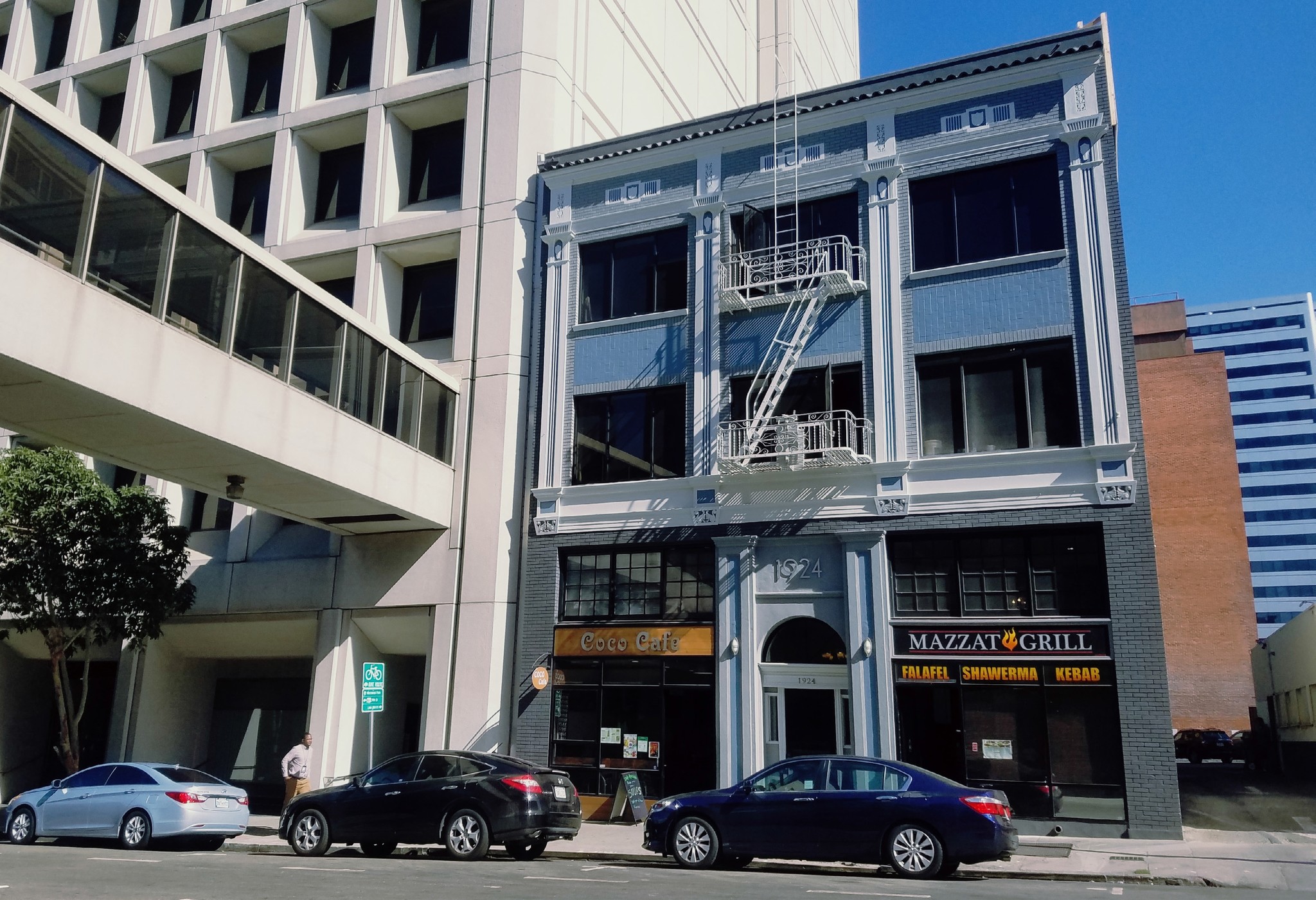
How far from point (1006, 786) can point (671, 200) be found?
13.1 m

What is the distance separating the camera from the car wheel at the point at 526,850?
15.2m

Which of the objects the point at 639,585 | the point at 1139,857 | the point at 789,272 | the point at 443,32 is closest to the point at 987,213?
the point at 789,272

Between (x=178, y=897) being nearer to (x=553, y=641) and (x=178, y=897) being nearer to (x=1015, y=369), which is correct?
(x=553, y=641)

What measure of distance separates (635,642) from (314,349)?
8.03 metres

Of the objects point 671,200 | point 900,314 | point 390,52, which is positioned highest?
point 390,52

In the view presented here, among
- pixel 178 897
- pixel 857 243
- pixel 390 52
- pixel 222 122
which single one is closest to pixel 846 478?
pixel 857 243

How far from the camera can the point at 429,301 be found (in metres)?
25.6

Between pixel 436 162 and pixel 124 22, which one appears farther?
pixel 124 22

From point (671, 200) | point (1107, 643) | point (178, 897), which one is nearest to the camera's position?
point (178, 897)

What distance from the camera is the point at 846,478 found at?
19.6 metres

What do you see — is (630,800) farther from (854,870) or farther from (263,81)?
(263,81)

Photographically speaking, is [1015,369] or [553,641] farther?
[553,641]

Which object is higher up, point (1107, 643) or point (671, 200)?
point (671, 200)

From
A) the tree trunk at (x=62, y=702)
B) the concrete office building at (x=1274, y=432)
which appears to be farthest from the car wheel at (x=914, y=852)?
the concrete office building at (x=1274, y=432)
